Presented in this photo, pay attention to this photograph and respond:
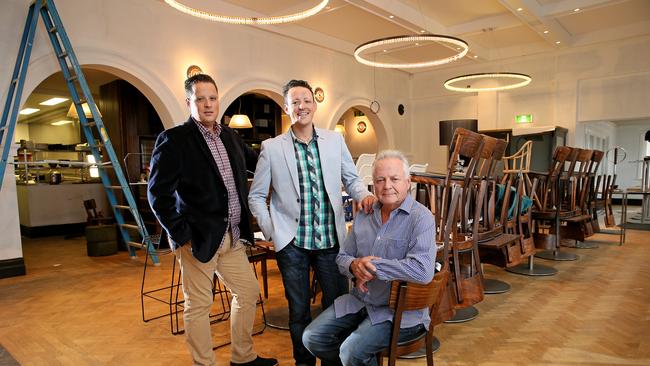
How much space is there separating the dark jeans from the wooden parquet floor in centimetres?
56

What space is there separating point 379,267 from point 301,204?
21.5 inches

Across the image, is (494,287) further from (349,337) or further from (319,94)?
(319,94)

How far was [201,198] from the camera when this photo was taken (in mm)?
2066

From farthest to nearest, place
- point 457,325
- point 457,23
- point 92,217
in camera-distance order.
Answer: point 457,23 < point 92,217 < point 457,325

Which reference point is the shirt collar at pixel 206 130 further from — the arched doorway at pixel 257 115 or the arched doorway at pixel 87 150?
the arched doorway at pixel 257 115

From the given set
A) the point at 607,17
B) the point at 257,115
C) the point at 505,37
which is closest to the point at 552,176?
the point at 607,17

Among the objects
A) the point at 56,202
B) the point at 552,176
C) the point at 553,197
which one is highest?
the point at 552,176

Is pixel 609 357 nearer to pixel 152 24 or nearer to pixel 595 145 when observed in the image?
pixel 152 24

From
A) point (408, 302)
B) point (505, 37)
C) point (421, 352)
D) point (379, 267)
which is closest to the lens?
point (408, 302)

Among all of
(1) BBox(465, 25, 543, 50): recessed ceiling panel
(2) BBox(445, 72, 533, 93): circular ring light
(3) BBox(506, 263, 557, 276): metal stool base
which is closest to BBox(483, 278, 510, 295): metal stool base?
(3) BBox(506, 263, 557, 276): metal stool base

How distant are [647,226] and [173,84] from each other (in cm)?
843

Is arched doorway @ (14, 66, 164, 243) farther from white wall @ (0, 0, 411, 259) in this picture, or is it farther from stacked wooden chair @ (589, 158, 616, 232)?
stacked wooden chair @ (589, 158, 616, 232)

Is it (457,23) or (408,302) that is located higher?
(457,23)

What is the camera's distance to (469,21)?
8164mm
